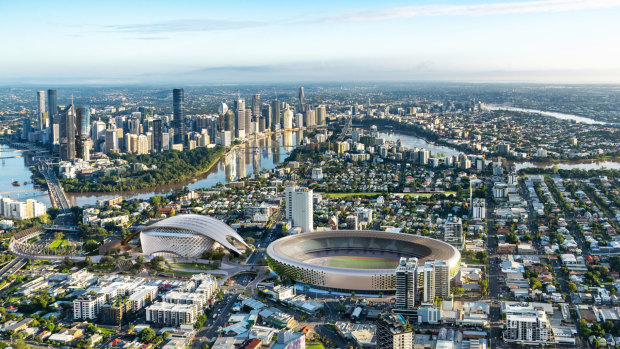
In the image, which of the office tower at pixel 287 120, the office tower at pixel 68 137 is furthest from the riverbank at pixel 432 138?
the office tower at pixel 68 137

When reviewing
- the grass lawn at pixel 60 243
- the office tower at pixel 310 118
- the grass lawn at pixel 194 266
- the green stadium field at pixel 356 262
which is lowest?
the grass lawn at pixel 194 266

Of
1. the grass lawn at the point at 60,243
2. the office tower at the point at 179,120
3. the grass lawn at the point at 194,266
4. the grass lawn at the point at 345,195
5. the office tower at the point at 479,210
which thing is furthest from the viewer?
the office tower at the point at 179,120

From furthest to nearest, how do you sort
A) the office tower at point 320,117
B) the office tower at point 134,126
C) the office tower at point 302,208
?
1. the office tower at point 320,117
2. the office tower at point 134,126
3. the office tower at point 302,208

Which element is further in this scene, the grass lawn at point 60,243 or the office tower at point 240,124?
the office tower at point 240,124

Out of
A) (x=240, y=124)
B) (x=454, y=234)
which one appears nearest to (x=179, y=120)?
(x=240, y=124)

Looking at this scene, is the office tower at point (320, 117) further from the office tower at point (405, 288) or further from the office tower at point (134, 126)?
the office tower at point (405, 288)

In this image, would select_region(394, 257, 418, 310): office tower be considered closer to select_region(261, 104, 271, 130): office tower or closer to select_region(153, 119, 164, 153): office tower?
select_region(153, 119, 164, 153): office tower

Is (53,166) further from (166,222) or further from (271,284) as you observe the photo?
(271,284)

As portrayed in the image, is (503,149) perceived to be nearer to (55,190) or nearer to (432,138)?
(432,138)
